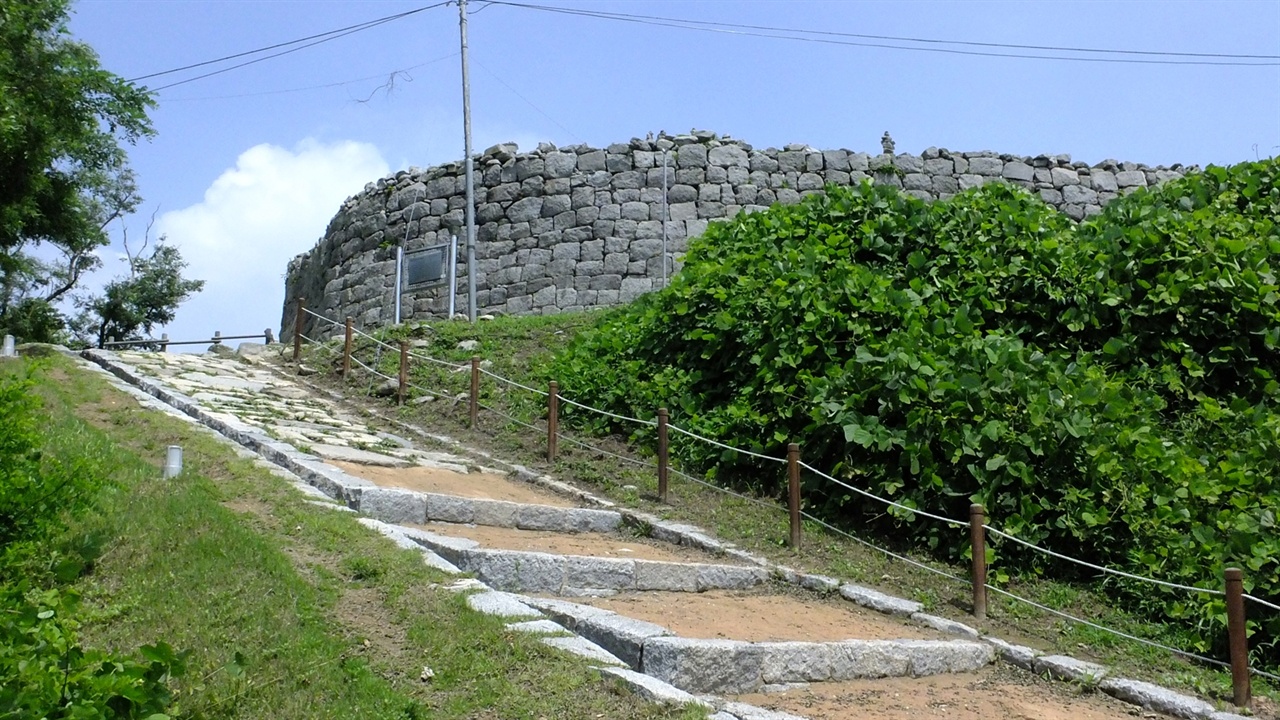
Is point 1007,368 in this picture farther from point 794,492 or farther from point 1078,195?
point 1078,195

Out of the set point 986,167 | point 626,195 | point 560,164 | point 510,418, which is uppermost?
point 986,167

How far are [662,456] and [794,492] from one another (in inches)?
56.1

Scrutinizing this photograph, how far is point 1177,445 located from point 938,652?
332 cm

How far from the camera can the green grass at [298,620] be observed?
172 inches

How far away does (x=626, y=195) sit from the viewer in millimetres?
16812

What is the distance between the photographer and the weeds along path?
5184 millimetres

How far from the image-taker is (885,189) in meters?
11.8

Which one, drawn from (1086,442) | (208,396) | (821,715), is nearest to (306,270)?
(208,396)

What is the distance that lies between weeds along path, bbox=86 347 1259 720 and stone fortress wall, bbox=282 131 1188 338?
7119 millimetres

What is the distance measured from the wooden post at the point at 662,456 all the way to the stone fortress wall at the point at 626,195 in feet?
23.9

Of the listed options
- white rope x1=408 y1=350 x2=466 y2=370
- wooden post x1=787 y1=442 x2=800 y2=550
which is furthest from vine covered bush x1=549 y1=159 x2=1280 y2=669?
white rope x1=408 y1=350 x2=466 y2=370

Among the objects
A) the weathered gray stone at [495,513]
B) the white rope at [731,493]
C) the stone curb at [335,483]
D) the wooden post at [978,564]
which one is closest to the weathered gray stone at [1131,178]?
the white rope at [731,493]

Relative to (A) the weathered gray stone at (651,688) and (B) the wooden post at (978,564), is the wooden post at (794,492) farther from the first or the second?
(A) the weathered gray stone at (651,688)

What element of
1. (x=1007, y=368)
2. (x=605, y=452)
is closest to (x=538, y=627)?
(x=1007, y=368)
